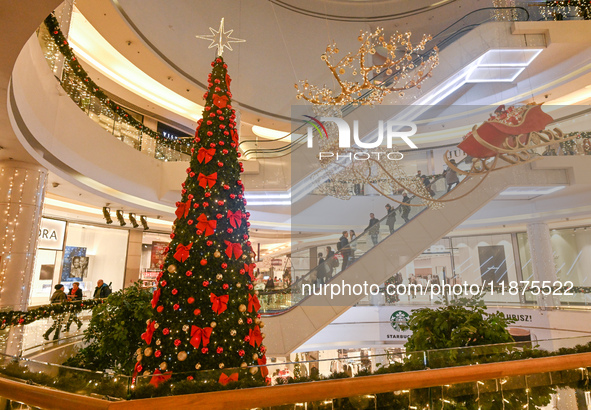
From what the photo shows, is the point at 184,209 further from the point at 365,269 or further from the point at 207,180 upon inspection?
the point at 365,269

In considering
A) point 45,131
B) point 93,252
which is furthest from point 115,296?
point 93,252

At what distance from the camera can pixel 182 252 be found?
253 cm

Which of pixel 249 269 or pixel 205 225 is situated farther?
pixel 249 269

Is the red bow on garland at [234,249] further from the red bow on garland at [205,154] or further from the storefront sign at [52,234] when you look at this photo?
the storefront sign at [52,234]

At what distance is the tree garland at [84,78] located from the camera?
5183 millimetres

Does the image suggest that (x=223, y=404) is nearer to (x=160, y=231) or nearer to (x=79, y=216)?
(x=79, y=216)

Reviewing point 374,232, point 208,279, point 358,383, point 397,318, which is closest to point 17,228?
point 208,279

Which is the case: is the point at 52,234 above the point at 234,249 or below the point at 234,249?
above

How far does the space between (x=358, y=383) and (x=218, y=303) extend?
112 cm

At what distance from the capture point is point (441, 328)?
126 inches

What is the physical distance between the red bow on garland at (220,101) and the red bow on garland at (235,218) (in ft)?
3.07

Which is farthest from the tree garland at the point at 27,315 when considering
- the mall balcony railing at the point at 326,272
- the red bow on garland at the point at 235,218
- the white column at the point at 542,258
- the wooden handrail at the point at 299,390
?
the white column at the point at 542,258

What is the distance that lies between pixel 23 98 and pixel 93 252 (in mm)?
10368

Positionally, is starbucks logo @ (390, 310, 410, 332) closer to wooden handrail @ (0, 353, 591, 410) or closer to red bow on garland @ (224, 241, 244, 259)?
wooden handrail @ (0, 353, 591, 410)
